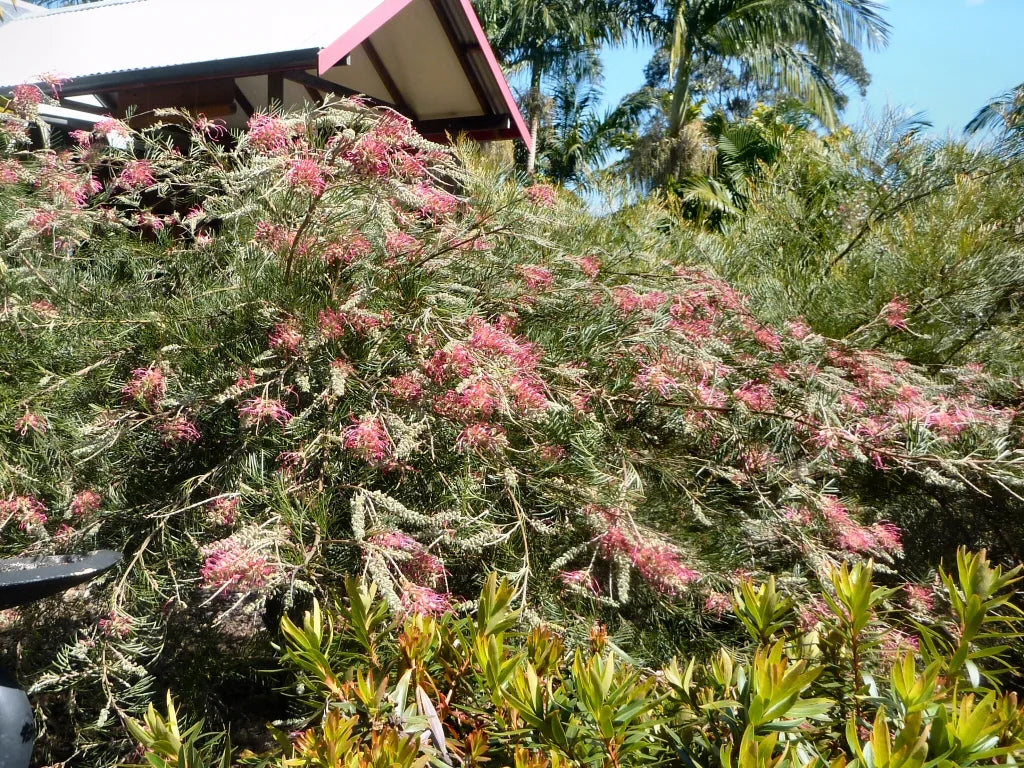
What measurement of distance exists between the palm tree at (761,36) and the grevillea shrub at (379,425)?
1341 cm

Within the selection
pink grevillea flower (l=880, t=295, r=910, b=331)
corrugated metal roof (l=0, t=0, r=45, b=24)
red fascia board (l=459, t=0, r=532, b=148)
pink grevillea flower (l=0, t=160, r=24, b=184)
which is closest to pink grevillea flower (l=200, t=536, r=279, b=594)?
pink grevillea flower (l=0, t=160, r=24, b=184)

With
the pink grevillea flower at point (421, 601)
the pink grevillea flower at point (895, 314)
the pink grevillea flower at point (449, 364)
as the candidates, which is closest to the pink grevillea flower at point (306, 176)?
the pink grevillea flower at point (449, 364)

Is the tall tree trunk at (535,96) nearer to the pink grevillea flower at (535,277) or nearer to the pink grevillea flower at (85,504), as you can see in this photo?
the pink grevillea flower at (535,277)

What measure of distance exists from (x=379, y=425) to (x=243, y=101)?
4.12 metres

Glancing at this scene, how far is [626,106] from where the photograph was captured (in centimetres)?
2128

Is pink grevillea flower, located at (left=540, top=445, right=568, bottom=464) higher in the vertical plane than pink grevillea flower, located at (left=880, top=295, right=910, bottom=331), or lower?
lower

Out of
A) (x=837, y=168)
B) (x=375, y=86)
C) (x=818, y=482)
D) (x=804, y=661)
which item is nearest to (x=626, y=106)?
(x=375, y=86)

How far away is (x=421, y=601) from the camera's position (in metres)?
1.98

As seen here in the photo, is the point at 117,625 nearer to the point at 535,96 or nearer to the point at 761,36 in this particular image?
the point at 761,36

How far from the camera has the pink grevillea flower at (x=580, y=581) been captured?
2.33m

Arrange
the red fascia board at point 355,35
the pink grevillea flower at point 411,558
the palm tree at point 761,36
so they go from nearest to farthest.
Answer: the pink grevillea flower at point 411,558 < the red fascia board at point 355,35 < the palm tree at point 761,36

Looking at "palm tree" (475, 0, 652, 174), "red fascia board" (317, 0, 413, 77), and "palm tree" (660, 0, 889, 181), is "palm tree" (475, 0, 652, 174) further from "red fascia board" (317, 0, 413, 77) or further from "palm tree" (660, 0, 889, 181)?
"red fascia board" (317, 0, 413, 77)

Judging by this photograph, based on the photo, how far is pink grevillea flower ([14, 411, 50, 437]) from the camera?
238 centimetres

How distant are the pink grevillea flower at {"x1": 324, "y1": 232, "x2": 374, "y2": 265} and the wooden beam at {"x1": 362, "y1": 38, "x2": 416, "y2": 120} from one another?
4367 millimetres
